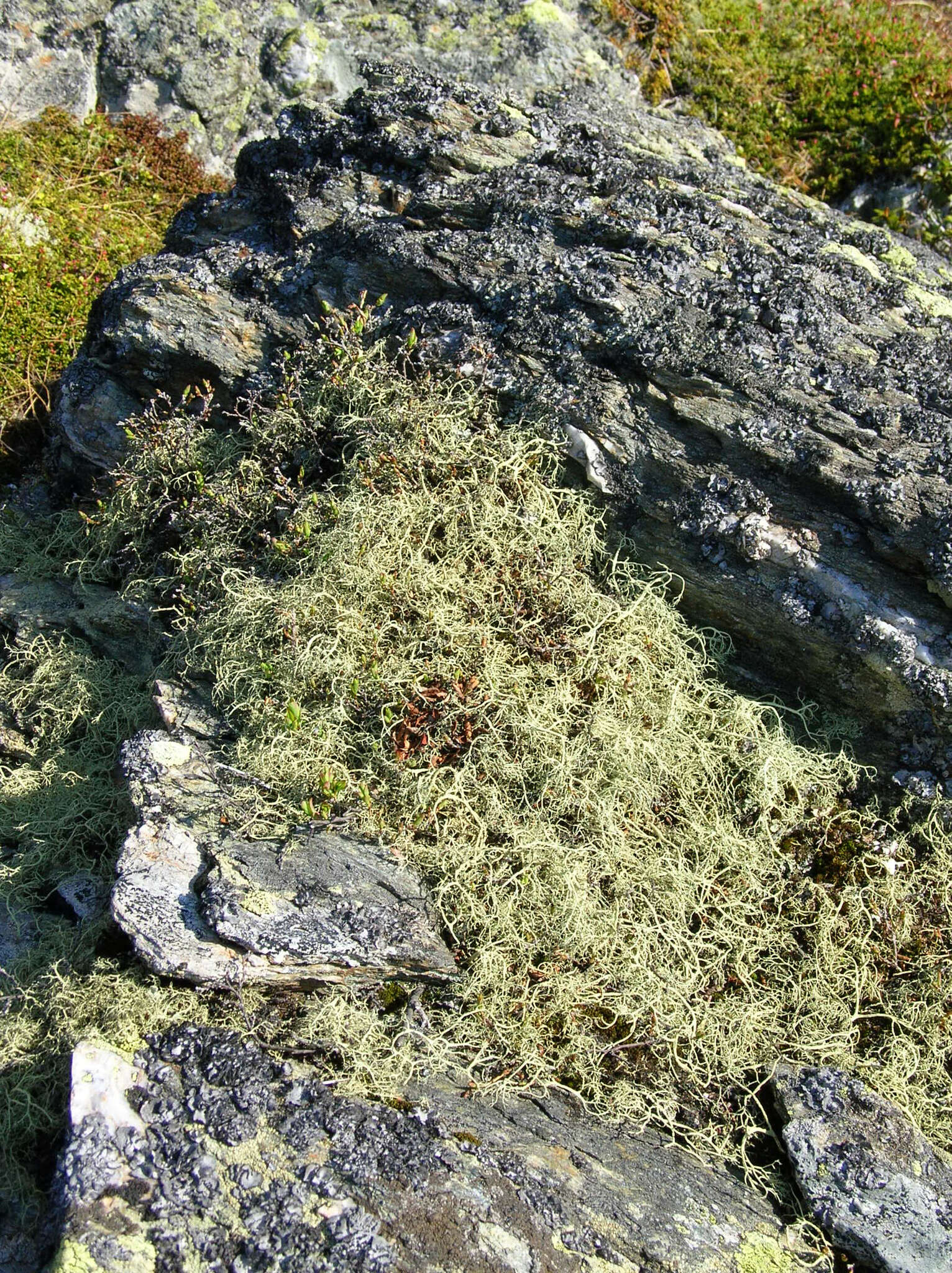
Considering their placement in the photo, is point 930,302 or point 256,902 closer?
point 256,902

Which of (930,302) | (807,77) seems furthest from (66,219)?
(930,302)

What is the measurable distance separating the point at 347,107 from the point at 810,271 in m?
2.67

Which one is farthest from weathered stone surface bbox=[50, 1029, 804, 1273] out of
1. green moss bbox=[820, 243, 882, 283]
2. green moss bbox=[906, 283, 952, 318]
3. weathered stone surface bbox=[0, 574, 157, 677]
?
green moss bbox=[820, 243, 882, 283]

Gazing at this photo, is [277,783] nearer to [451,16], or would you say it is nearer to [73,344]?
[73,344]

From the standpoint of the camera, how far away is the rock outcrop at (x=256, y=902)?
303 cm

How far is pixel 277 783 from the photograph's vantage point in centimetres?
353

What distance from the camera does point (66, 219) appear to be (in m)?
7.47

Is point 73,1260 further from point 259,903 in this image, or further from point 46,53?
point 46,53

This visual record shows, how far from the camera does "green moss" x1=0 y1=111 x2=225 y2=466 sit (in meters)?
6.66

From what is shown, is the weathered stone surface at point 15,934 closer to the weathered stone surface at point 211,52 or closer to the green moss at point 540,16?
the weathered stone surface at point 211,52

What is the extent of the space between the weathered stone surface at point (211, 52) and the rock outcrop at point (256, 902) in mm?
6287

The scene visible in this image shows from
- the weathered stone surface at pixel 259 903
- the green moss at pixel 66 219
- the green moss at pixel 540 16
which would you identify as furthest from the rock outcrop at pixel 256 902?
the green moss at pixel 540 16

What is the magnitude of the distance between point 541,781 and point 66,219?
6.50 meters

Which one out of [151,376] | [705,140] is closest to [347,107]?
[151,376]
